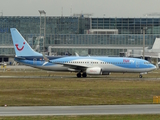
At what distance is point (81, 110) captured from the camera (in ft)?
98.5

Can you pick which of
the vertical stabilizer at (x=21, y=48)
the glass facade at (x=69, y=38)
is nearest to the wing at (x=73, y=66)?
the vertical stabilizer at (x=21, y=48)

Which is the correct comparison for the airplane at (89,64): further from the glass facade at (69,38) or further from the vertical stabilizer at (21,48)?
the glass facade at (69,38)

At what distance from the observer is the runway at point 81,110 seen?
2839cm

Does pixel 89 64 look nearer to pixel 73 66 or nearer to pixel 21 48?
pixel 73 66

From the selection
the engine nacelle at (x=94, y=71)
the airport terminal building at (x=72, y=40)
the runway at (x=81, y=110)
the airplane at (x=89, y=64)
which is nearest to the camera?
the runway at (x=81, y=110)

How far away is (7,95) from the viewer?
1602 inches

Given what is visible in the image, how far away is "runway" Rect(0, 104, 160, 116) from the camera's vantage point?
2839 cm

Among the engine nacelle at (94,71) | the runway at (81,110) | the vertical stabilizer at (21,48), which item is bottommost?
the engine nacelle at (94,71)

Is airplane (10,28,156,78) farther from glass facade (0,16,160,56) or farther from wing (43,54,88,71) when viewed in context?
glass facade (0,16,160,56)

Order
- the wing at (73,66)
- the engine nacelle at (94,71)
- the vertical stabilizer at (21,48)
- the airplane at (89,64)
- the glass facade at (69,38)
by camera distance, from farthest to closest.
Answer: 1. the glass facade at (69,38)
2. the vertical stabilizer at (21,48)
3. the airplane at (89,64)
4. the wing at (73,66)
5. the engine nacelle at (94,71)

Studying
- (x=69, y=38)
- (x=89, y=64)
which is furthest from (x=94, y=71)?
(x=69, y=38)

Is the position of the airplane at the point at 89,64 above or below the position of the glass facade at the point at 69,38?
below

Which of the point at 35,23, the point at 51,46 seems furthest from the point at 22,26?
the point at 51,46

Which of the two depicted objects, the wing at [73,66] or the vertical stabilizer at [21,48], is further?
the vertical stabilizer at [21,48]
